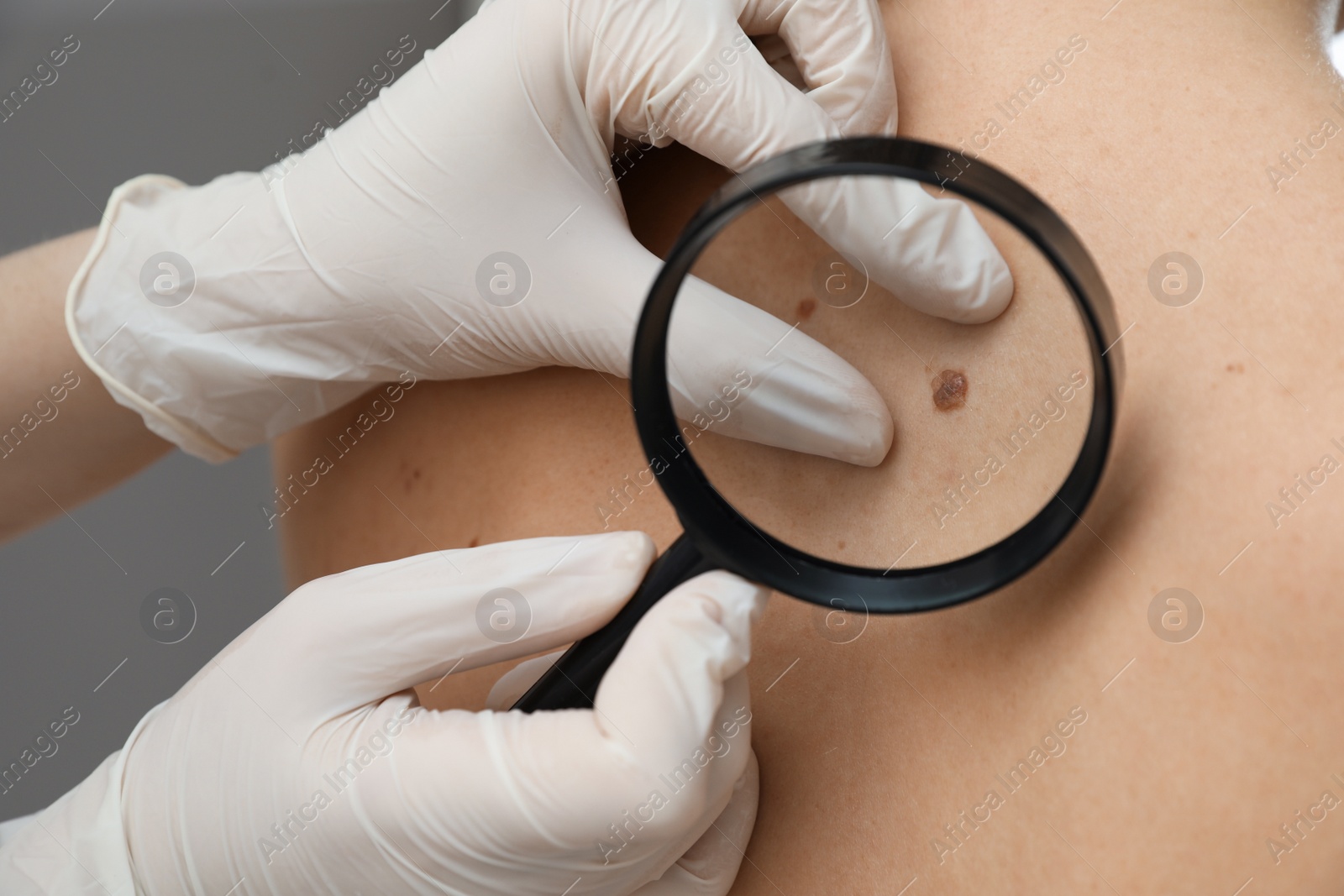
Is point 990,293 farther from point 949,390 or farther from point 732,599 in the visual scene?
point 732,599

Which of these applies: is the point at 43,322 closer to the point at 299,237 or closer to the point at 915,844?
the point at 299,237

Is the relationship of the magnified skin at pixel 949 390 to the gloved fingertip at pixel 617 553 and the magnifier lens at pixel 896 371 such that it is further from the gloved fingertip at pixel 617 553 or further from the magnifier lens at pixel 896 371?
the gloved fingertip at pixel 617 553

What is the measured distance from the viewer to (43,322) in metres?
1.64

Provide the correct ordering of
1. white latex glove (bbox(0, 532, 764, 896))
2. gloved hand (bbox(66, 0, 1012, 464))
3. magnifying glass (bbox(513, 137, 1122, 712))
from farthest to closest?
gloved hand (bbox(66, 0, 1012, 464)) < white latex glove (bbox(0, 532, 764, 896)) < magnifying glass (bbox(513, 137, 1122, 712))

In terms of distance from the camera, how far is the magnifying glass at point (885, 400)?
93 centimetres

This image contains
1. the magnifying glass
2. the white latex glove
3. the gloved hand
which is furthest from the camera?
the gloved hand

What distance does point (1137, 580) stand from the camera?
3.37 ft

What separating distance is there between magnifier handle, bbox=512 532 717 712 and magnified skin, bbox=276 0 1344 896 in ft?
0.70

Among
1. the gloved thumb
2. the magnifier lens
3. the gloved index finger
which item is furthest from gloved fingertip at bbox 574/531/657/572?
the gloved index finger

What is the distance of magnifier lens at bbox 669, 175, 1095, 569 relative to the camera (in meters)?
1.13

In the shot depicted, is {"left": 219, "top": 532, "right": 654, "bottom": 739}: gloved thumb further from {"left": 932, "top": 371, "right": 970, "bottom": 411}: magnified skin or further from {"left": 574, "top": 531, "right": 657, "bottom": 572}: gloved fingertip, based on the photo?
{"left": 932, "top": 371, "right": 970, "bottom": 411}: magnified skin

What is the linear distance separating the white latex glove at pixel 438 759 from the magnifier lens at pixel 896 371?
21 centimetres

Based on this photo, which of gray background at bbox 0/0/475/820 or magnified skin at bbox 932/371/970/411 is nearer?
magnified skin at bbox 932/371/970/411

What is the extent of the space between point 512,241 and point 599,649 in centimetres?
67
